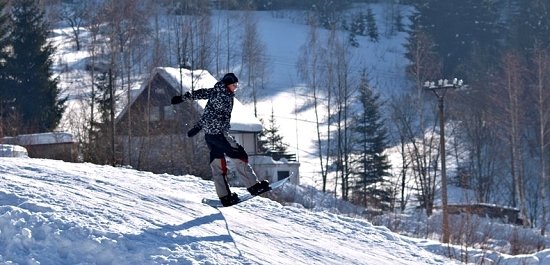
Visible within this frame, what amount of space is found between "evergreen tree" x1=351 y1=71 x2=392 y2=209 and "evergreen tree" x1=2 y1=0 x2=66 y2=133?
53.9 feet

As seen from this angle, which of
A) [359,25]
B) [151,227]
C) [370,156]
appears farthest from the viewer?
[359,25]

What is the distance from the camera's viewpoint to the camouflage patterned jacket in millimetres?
11109

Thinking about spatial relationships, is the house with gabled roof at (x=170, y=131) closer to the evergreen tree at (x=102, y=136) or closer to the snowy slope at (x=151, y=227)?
the evergreen tree at (x=102, y=136)

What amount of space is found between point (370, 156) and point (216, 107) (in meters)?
43.4

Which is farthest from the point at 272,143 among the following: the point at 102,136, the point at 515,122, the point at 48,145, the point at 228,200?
the point at 228,200

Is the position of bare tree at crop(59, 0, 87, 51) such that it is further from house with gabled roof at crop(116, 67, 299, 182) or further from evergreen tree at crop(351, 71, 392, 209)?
house with gabled roof at crop(116, 67, 299, 182)

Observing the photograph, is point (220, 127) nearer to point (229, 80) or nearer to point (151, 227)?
point (229, 80)

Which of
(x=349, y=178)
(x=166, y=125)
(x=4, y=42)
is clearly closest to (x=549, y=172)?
(x=349, y=178)

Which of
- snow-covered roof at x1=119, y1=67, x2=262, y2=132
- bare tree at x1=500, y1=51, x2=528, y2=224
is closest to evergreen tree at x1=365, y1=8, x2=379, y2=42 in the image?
bare tree at x1=500, y1=51, x2=528, y2=224

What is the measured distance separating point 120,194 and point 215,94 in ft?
5.39

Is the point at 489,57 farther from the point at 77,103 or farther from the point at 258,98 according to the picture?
the point at 77,103

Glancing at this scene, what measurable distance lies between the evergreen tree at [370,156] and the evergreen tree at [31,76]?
1644 cm

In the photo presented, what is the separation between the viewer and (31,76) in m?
43.7

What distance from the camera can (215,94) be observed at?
1111 centimetres
